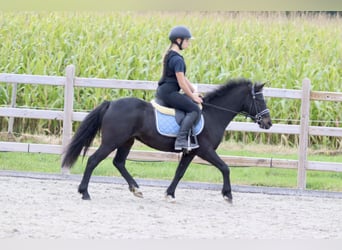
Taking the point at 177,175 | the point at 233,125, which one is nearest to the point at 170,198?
the point at 177,175

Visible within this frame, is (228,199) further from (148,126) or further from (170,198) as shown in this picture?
(148,126)

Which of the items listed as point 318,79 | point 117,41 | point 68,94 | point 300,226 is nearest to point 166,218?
point 300,226

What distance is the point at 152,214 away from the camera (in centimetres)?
654

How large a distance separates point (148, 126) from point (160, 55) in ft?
20.6

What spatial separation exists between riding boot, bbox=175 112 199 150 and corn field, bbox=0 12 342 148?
4.26 metres

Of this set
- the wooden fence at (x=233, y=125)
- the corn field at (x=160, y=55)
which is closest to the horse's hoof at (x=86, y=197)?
the wooden fence at (x=233, y=125)

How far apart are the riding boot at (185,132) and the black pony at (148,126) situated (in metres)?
0.18

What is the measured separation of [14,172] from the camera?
9.29 m

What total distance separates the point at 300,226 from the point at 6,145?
4.50 m

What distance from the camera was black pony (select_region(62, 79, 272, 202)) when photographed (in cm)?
717

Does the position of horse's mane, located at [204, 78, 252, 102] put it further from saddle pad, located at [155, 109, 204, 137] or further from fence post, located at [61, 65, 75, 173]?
fence post, located at [61, 65, 75, 173]

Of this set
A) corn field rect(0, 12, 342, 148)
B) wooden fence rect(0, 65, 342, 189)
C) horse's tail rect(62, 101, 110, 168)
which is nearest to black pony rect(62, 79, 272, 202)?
horse's tail rect(62, 101, 110, 168)

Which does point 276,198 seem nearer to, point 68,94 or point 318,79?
point 68,94

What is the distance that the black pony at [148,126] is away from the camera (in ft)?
23.5
